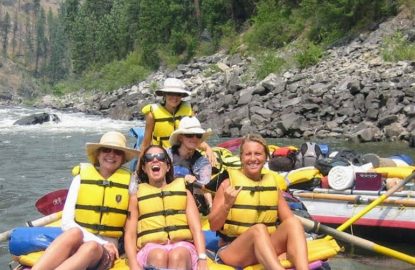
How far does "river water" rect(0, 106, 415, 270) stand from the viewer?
6.02 meters

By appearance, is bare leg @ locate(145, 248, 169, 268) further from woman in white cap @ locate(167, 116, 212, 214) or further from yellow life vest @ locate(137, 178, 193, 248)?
woman in white cap @ locate(167, 116, 212, 214)

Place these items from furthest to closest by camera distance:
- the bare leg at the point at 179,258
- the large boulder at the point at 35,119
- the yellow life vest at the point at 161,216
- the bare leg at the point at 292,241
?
the large boulder at the point at 35,119 → the yellow life vest at the point at 161,216 → the bare leg at the point at 179,258 → the bare leg at the point at 292,241

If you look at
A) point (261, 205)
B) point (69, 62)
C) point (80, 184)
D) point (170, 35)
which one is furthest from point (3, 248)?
point (69, 62)

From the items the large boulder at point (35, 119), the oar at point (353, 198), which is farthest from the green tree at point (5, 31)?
the oar at point (353, 198)

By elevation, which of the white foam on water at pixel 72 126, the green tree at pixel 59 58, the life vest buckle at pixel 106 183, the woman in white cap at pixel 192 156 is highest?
the green tree at pixel 59 58

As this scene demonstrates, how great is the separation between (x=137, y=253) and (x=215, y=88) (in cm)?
1922

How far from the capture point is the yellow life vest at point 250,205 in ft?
13.6

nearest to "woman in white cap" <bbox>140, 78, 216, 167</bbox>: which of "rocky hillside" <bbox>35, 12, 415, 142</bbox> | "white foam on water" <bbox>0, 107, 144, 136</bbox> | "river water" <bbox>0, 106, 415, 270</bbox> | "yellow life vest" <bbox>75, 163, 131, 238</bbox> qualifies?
"yellow life vest" <bbox>75, 163, 131, 238</bbox>

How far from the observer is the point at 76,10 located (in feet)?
200

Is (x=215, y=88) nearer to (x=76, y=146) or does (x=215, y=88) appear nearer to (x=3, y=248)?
(x=76, y=146)

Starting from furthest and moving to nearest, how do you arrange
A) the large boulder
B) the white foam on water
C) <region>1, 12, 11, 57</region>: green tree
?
<region>1, 12, 11, 57</region>: green tree
the large boulder
the white foam on water

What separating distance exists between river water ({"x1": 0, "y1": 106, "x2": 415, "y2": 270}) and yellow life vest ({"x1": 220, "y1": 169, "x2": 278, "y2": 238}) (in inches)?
74.6

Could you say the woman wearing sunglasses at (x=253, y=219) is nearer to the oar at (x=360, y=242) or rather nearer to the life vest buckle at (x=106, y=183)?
the oar at (x=360, y=242)

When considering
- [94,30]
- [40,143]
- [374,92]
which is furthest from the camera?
[94,30]
